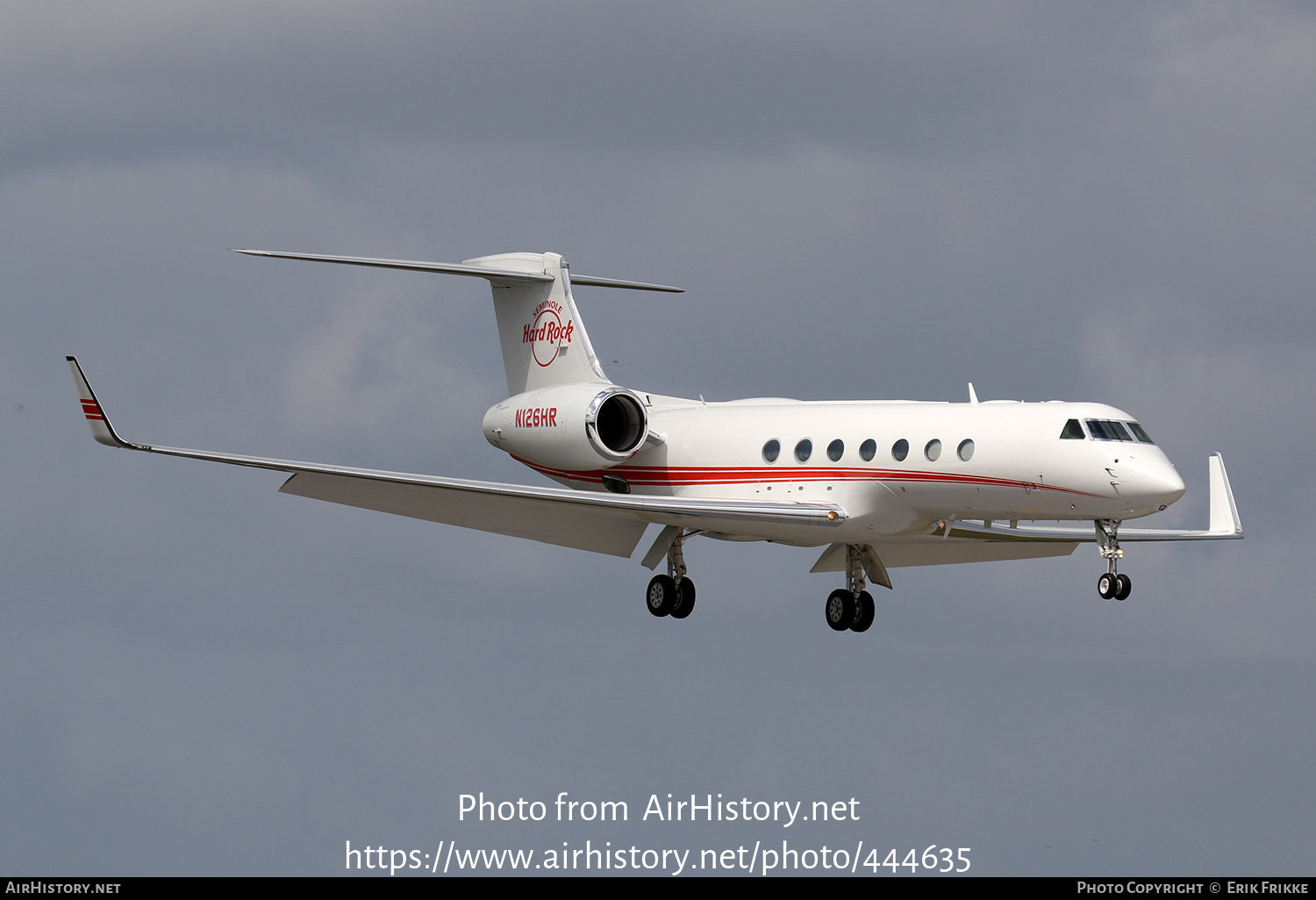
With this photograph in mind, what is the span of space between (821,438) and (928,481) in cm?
236

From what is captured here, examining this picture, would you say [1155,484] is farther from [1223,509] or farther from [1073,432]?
[1223,509]

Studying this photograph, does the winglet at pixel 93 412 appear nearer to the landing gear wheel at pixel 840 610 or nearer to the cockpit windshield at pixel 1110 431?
the landing gear wheel at pixel 840 610

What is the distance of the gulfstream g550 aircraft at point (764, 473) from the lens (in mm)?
27719

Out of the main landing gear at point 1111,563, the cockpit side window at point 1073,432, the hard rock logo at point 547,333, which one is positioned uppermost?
the hard rock logo at point 547,333

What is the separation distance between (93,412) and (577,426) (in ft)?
27.8

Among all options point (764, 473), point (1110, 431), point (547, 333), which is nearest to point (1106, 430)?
point (1110, 431)

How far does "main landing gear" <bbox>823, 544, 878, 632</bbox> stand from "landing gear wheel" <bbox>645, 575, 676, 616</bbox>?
2.98m

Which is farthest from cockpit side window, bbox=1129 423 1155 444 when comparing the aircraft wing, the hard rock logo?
the hard rock logo

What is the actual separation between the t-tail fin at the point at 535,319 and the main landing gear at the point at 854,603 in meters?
5.73

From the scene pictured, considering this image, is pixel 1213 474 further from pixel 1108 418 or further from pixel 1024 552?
pixel 1108 418

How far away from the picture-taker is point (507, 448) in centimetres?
3434

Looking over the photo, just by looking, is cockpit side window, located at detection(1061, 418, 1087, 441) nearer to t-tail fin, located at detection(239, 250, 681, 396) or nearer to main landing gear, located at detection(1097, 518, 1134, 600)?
main landing gear, located at detection(1097, 518, 1134, 600)

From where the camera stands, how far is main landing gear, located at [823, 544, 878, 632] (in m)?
32.7

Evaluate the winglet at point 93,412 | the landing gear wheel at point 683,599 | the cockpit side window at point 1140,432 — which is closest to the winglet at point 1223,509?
the cockpit side window at point 1140,432
